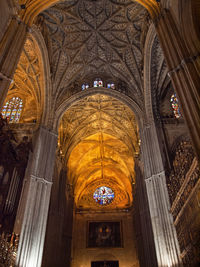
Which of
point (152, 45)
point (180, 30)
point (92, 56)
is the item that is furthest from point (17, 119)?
point (180, 30)

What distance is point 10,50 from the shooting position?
779cm

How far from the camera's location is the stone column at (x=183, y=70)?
20.2ft

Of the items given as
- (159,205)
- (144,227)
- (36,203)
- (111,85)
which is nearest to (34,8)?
(111,85)

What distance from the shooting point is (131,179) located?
72.4 feet

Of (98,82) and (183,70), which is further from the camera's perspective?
(98,82)

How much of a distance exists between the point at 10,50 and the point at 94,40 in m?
8.61

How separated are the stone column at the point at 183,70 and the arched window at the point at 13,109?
35.2ft

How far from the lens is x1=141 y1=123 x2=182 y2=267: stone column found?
9359 millimetres

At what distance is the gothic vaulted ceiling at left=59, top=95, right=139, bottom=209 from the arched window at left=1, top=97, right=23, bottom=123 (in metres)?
3.47

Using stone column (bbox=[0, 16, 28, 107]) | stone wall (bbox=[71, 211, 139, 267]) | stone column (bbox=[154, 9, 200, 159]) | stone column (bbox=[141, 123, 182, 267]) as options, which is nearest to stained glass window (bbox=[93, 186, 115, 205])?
stone wall (bbox=[71, 211, 139, 267])

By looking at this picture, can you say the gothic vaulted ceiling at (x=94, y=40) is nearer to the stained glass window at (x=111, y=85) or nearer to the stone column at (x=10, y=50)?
the stained glass window at (x=111, y=85)

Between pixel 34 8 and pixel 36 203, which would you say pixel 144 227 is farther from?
pixel 34 8

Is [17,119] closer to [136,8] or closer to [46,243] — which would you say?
[46,243]

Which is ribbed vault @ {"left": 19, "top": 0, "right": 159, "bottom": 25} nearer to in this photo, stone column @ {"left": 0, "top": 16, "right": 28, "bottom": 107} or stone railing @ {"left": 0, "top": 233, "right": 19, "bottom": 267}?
stone column @ {"left": 0, "top": 16, "right": 28, "bottom": 107}
